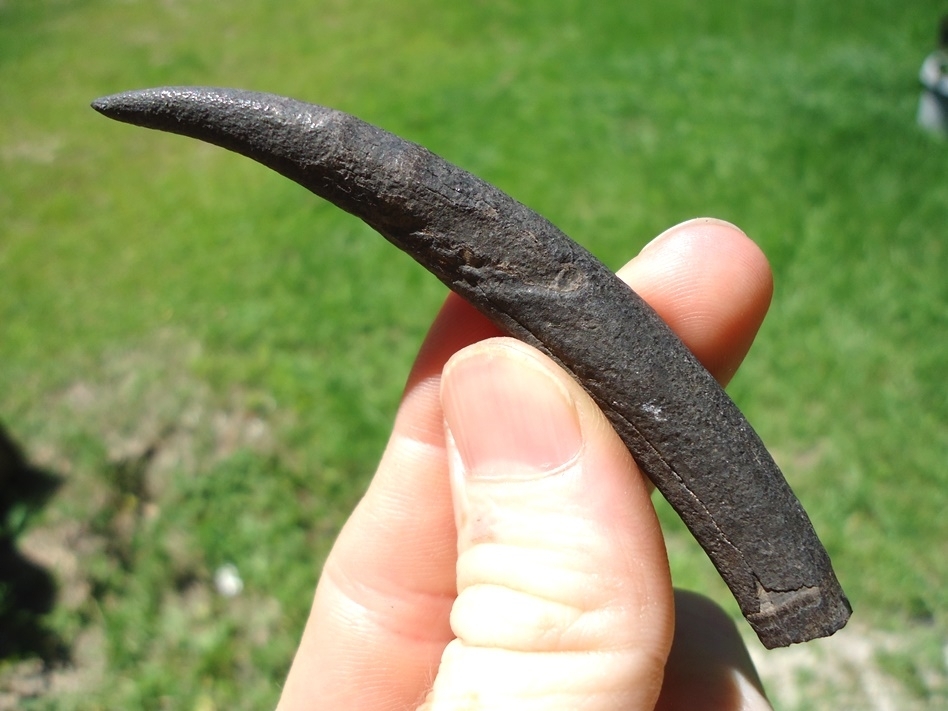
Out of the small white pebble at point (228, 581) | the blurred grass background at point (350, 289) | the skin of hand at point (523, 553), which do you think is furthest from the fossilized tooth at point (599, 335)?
the small white pebble at point (228, 581)

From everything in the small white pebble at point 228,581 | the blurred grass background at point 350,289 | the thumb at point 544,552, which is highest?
the thumb at point 544,552

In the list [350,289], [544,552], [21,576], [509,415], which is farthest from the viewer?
[350,289]

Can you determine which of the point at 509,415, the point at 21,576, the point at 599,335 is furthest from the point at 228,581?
the point at 599,335

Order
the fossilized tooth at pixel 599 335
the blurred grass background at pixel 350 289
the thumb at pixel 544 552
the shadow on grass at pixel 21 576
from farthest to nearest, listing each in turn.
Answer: the blurred grass background at pixel 350 289 → the shadow on grass at pixel 21 576 → the fossilized tooth at pixel 599 335 → the thumb at pixel 544 552

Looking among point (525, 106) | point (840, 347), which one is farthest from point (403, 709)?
point (525, 106)

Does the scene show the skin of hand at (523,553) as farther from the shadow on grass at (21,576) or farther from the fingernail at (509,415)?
the shadow on grass at (21,576)

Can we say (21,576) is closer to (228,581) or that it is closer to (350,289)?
(228,581)
